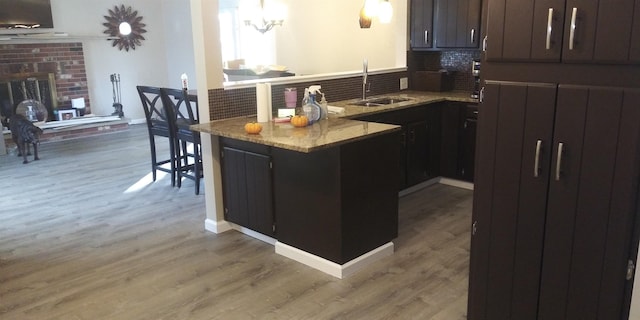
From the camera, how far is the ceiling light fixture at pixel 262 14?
20.6 feet

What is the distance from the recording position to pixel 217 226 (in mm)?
3941

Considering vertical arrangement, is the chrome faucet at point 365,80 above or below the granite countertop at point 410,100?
above

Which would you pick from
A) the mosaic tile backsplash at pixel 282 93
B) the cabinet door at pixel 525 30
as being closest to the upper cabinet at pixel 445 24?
the mosaic tile backsplash at pixel 282 93

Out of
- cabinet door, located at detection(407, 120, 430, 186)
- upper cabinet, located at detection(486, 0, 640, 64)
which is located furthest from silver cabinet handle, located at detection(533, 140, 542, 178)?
cabinet door, located at detection(407, 120, 430, 186)

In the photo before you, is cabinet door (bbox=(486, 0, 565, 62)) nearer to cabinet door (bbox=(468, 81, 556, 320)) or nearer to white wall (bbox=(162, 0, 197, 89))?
cabinet door (bbox=(468, 81, 556, 320))

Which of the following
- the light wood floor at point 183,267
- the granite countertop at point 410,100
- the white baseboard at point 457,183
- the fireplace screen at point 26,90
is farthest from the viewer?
the fireplace screen at point 26,90

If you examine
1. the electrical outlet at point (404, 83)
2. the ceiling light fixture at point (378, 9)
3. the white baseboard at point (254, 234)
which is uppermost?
the ceiling light fixture at point (378, 9)

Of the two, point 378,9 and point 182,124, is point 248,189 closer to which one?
point 182,124

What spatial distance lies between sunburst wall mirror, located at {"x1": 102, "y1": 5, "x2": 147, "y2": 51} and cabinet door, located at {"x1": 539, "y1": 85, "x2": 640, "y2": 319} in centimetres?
804

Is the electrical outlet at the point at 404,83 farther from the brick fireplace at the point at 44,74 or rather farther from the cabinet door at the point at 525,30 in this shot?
the brick fireplace at the point at 44,74

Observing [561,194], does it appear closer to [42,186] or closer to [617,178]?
[617,178]

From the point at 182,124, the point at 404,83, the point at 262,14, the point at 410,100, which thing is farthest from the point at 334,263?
the point at 262,14

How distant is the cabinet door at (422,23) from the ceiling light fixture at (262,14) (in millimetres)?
1989

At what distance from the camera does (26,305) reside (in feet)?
9.62
